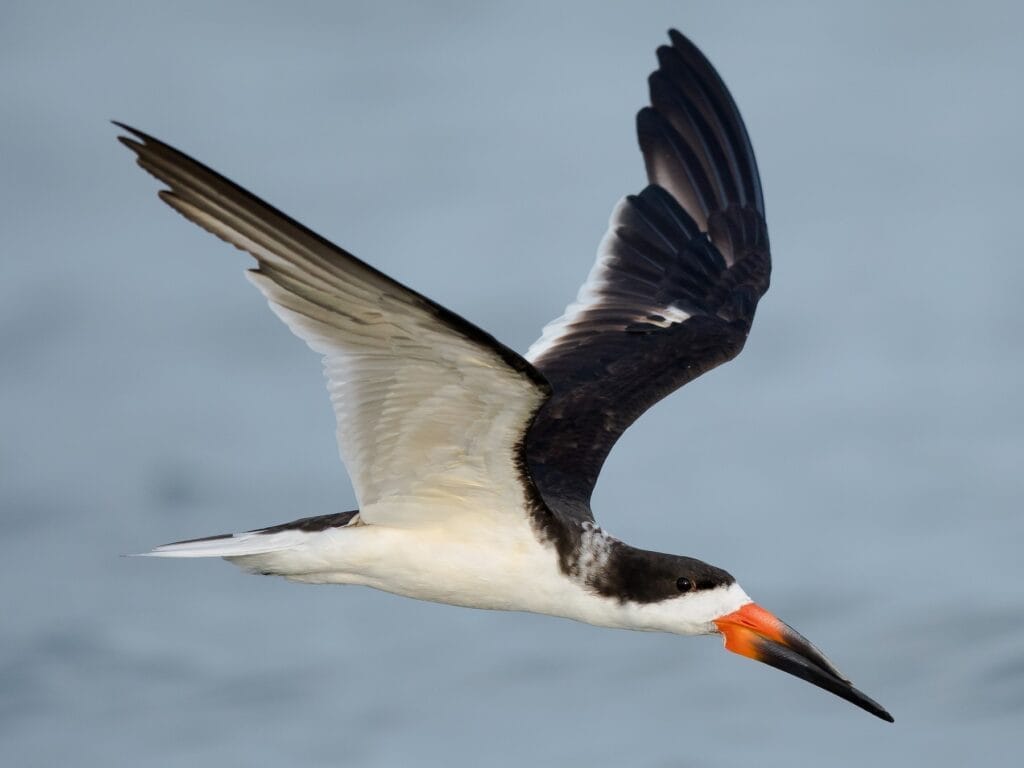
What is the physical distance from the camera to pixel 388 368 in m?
6.82

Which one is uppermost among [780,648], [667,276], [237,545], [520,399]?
[667,276]

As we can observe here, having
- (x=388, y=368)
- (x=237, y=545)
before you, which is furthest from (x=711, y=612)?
(x=237, y=545)

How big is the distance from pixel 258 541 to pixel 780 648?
7.81 feet

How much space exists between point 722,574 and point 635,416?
1.75 m

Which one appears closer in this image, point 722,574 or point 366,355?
point 366,355

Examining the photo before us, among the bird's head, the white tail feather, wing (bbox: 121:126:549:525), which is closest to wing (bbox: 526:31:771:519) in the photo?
the bird's head

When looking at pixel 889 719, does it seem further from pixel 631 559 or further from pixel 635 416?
pixel 635 416

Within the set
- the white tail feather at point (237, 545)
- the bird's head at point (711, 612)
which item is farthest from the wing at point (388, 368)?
the bird's head at point (711, 612)

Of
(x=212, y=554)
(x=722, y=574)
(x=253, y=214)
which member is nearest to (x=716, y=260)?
(x=722, y=574)

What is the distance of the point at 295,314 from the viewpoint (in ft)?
21.1

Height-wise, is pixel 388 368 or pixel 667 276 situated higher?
pixel 667 276

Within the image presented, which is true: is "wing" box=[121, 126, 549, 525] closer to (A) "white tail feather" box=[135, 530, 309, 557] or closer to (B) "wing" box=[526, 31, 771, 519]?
(A) "white tail feather" box=[135, 530, 309, 557]

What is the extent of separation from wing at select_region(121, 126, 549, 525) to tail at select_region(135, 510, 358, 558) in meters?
0.21

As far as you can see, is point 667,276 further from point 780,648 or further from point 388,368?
point 388,368
